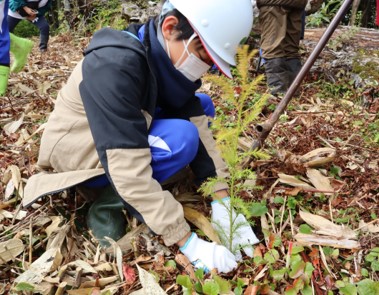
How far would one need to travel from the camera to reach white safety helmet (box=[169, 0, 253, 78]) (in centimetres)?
179

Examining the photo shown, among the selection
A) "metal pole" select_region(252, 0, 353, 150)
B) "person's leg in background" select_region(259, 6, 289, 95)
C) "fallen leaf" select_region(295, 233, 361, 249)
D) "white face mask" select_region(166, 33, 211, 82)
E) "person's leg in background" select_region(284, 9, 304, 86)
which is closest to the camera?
"fallen leaf" select_region(295, 233, 361, 249)

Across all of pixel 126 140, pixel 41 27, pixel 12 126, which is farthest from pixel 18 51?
pixel 126 140

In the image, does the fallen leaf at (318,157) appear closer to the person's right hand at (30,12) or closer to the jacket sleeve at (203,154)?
the jacket sleeve at (203,154)

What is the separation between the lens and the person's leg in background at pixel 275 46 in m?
3.80

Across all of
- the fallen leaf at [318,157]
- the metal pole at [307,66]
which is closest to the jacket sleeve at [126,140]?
the metal pole at [307,66]

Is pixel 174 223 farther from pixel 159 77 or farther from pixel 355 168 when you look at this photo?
pixel 355 168

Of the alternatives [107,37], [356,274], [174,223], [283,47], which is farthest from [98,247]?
[283,47]

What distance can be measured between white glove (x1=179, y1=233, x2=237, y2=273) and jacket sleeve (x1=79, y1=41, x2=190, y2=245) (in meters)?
0.07

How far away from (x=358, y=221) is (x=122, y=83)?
4.42 feet

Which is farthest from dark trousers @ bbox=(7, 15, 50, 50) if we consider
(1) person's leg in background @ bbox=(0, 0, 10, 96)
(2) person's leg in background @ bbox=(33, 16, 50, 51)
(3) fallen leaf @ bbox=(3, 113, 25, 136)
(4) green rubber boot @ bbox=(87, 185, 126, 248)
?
(4) green rubber boot @ bbox=(87, 185, 126, 248)

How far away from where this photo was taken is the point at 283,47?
3889 mm

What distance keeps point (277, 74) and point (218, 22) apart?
2.23 m

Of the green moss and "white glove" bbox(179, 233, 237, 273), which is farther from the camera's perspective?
the green moss

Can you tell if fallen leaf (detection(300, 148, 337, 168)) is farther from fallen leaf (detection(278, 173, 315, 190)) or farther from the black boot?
the black boot
